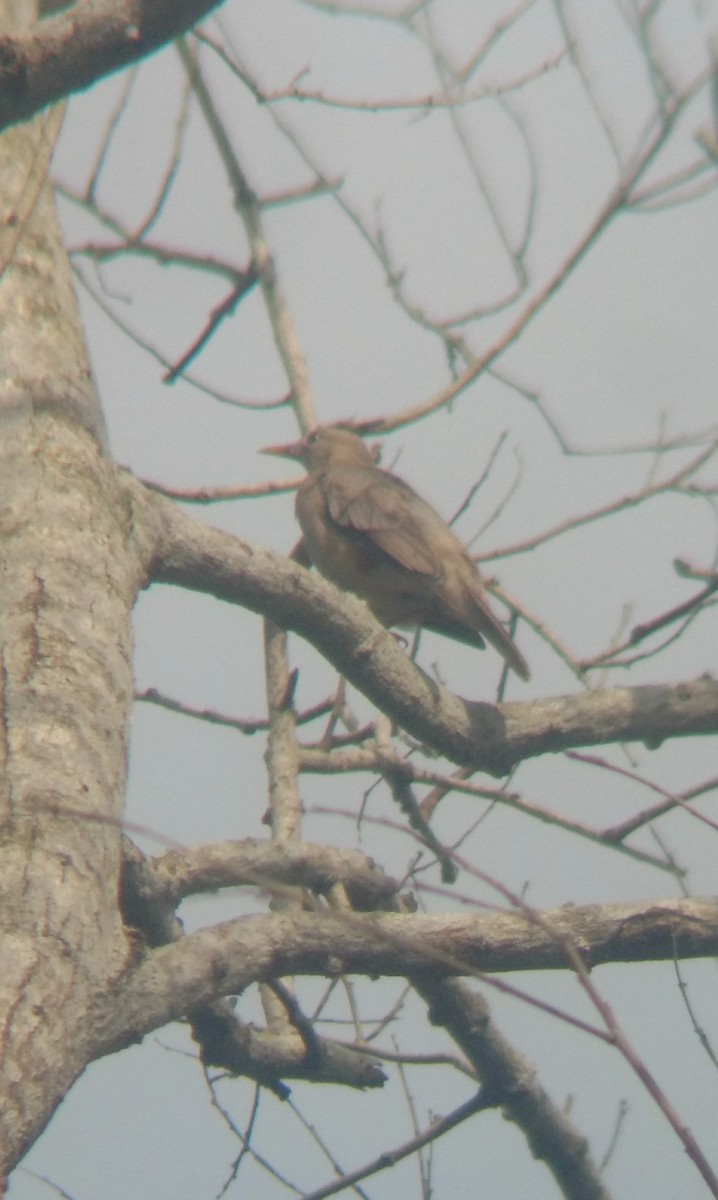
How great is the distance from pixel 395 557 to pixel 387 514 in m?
Answer: 0.37

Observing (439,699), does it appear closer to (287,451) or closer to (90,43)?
(90,43)

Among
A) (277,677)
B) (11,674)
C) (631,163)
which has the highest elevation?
(631,163)

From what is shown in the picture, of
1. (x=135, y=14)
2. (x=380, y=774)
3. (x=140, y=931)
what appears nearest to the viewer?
(x=135, y=14)

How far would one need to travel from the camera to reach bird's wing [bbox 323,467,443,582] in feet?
19.7

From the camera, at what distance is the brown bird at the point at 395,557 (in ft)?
Answer: 19.4

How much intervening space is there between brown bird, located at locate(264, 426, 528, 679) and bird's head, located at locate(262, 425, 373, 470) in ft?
1.63

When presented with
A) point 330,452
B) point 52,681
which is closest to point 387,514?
point 330,452

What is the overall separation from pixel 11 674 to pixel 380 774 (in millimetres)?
1589

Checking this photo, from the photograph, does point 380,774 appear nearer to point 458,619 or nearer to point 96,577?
A: point 96,577

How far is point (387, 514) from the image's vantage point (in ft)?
20.8

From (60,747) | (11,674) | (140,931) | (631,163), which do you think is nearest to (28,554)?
(11,674)

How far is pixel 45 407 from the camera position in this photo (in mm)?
3008

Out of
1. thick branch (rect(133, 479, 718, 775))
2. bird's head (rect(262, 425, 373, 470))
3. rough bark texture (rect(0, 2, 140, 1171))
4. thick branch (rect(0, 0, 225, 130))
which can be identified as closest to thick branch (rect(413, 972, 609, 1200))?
thick branch (rect(133, 479, 718, 775))

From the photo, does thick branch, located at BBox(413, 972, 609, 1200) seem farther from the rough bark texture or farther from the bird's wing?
the bird's wing
